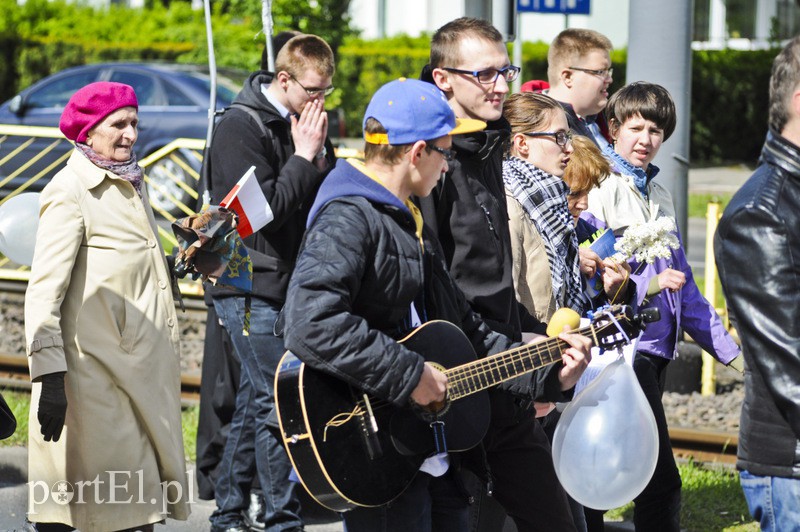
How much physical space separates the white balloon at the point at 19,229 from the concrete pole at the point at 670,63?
12.9 ft

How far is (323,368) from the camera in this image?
3.74 metres

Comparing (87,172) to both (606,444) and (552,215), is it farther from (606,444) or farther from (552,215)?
(606,444)

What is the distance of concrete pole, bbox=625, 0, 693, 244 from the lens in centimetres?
792

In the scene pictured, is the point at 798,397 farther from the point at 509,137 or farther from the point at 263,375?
the point at 263,375

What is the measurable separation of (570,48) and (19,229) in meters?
2.66

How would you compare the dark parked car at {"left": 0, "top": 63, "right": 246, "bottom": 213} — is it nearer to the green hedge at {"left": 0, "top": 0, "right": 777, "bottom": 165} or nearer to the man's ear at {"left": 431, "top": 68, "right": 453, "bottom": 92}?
the green hedge at {"left": 0, "top": 0, "right": 777, "bottom": 165}

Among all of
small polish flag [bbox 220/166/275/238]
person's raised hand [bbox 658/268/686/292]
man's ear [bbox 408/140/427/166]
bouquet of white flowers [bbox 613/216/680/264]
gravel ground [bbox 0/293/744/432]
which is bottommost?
gravel ground [bbox 0/293/744/432]

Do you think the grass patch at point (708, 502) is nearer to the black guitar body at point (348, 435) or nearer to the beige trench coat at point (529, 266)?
the beige trench coat at point (529, 266)

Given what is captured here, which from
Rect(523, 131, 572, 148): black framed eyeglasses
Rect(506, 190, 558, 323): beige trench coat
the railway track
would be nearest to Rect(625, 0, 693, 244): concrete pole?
the railway track

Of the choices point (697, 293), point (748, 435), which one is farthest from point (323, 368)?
point (697, 293)

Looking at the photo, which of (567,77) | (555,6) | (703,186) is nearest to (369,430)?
(567,77)

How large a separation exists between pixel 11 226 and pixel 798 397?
3.49m

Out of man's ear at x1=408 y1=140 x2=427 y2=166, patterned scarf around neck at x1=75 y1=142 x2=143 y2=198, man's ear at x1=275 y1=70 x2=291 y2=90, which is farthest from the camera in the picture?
man's ear at x1=275 y1=70 x2=291 y2=90

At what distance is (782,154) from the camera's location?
135 inches
